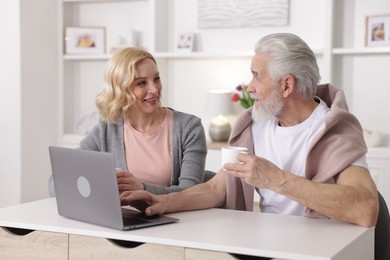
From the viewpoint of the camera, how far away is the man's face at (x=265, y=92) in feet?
8.17

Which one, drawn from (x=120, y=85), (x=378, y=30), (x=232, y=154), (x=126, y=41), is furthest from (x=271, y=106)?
(x=126, y=41)

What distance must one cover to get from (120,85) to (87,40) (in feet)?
8.11

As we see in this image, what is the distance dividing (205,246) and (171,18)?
3.44m

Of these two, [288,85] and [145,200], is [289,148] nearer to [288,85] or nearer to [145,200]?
[288,85]

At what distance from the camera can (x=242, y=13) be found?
15.9 ft

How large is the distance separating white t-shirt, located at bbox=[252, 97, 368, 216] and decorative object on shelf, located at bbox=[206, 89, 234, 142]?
213 cm

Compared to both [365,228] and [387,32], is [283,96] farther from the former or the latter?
[387,32]

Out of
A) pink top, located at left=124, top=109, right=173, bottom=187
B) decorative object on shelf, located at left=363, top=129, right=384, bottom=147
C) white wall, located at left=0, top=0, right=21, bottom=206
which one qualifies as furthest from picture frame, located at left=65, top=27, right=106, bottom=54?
pink top, located at left=124, top=109, right=173, bottom=187

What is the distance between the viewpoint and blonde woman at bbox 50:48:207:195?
115 inches

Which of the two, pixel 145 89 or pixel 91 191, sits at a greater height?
pixel 145 89

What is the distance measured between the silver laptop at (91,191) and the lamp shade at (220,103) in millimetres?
2448

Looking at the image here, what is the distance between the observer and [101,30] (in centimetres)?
538

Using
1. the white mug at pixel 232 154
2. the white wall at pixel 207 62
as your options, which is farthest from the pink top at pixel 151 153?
the white wall at pixel 207 62

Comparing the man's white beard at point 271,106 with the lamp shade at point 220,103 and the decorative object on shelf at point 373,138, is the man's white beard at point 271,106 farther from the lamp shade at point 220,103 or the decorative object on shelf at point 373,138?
the lamp shade at point 220,103
